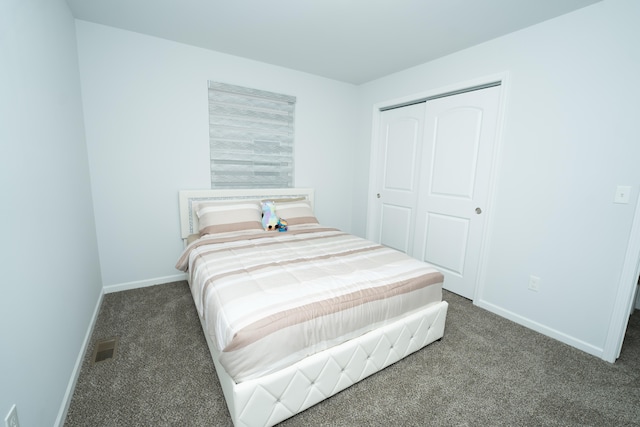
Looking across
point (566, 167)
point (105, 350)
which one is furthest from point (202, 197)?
point (566, 167)

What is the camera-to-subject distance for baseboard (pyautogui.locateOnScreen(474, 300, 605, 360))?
6.39ft

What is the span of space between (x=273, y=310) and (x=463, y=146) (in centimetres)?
239

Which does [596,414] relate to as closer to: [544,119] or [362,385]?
[362,385]

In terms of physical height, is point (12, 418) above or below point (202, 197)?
below

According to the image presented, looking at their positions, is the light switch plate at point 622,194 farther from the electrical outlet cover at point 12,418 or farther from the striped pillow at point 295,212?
the electrical outlet cover at point 12,418

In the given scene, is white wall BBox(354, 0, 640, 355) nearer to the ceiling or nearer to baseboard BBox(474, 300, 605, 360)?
baseboard BBox(474, 300, 605, 360)

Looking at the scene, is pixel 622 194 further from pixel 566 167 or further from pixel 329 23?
pixel 329 23

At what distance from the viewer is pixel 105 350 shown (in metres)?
1.84

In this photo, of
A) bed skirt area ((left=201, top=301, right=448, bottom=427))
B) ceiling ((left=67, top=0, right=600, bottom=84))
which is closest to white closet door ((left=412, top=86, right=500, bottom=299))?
ceiling ((left=67, top=0, right=600, bottom=84))

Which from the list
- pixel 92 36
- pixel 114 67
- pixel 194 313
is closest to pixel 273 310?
pixel 194 313

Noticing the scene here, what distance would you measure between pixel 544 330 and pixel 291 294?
6.97 feet

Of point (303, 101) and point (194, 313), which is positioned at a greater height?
point (303, 101)

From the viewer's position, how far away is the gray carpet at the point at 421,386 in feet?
4.57

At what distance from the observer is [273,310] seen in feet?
4.40
